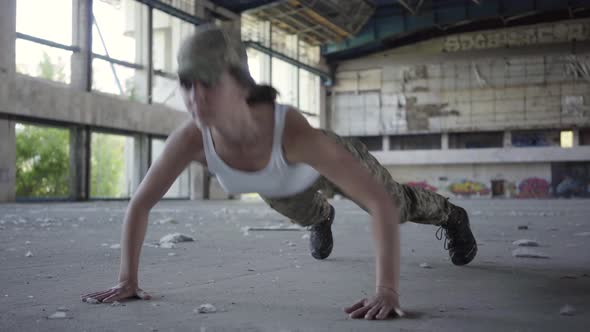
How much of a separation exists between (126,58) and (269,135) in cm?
2006

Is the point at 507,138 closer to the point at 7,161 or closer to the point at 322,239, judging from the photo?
the point at 7,161

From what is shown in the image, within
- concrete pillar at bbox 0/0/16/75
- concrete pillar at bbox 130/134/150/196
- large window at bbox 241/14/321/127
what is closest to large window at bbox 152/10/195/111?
concrete pillar at bbox 130/134/150/196

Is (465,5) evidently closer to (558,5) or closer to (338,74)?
(558,5)

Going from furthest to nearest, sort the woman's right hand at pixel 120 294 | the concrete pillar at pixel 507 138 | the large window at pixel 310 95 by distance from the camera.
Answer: the large window at pixel 310 95
the concrete pillar at pixel 507 138
the woman's right hand at pixel 120 294

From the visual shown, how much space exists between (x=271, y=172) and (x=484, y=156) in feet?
106

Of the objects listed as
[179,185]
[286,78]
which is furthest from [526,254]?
[286,78]

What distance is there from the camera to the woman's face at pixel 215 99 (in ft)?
6.07

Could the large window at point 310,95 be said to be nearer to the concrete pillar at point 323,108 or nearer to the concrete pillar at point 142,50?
the concrete pillar at point 323,108

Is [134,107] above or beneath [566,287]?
above

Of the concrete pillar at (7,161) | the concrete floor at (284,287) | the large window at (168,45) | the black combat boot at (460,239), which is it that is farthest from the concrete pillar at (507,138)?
the black combat boot at (460,239)

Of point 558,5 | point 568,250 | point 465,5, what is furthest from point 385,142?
point 568,250

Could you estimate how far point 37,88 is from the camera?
A: 54.5 feet

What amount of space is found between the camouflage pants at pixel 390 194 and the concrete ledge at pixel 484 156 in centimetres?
3109

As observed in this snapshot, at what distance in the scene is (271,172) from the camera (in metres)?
2.16
